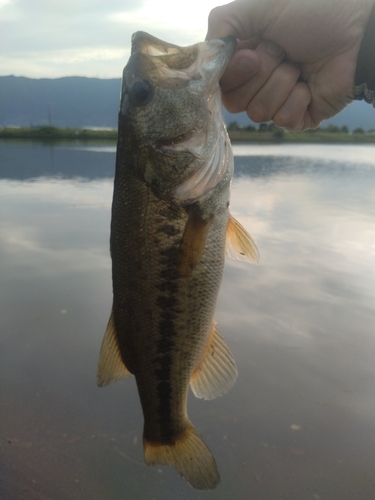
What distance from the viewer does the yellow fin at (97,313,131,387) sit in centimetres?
204

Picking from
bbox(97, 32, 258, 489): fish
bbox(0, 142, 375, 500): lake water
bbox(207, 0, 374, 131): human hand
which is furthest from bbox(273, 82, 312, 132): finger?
bbox(0, 142, 375, 500): lake water

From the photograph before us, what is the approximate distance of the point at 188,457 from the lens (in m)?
2.18

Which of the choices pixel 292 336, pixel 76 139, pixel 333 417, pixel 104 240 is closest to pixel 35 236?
pixel 104 240

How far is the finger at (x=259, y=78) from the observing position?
97.3 inches

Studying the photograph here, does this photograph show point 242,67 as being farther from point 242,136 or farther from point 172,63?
point 242,136

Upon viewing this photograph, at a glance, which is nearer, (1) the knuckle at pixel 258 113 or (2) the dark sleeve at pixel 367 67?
(2) the dark sleeve at pixel 367 67

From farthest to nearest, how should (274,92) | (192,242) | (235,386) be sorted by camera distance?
(235,386) → (274,92) → (192,242)

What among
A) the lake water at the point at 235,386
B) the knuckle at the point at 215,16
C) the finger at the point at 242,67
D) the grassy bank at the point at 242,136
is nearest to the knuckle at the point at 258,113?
the finger at the point at 242,67

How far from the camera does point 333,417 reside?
11.8ft

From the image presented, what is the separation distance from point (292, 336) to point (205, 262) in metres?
3.15

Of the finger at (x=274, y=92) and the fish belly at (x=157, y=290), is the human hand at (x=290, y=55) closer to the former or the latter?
the finger at (x=274, y=92)

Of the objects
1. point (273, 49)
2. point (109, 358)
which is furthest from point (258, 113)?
point (109, 358)

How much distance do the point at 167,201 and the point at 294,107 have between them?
4.46ft

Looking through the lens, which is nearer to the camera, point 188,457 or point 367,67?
point 188,457
